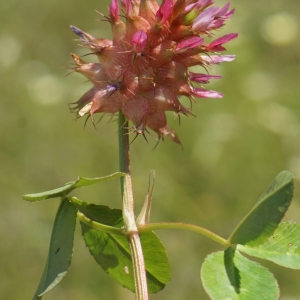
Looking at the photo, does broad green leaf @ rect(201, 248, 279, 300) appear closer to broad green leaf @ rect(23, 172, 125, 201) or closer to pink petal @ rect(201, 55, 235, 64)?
broad green leaf @ rect(23, 172, 125, 201)

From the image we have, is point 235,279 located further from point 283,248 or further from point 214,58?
point 214,58

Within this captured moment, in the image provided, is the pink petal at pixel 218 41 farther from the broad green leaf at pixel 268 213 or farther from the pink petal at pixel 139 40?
the broad green leaf at pixel 268 213

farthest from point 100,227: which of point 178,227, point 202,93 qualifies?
point 202,93

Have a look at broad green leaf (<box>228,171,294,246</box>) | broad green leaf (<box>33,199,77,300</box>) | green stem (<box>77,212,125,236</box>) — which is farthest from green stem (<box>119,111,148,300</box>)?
broad green leaf (<box>228,171,294,246</box>)

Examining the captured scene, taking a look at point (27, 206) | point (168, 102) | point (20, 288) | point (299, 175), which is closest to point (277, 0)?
point (299, 175)

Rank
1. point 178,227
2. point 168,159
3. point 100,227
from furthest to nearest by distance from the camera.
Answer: point 168,159 < point 100,227 < point 178,227
